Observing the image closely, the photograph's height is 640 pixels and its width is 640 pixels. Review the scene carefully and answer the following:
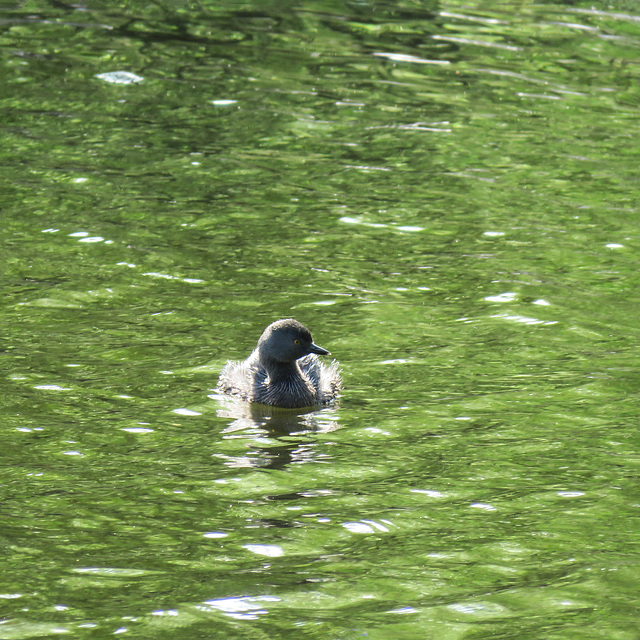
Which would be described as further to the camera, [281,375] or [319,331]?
[319,331]

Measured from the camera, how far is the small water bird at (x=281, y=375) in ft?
31.2

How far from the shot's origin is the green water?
6637 millimetres

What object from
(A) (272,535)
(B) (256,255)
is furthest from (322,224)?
(A) (272,535)

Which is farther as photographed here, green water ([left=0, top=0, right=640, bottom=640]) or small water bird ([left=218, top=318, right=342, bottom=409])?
small water bird ([left=218, top=318, right=342, bottom=409])

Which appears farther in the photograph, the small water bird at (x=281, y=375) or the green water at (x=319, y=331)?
the small water bird at (x=281, y=375)

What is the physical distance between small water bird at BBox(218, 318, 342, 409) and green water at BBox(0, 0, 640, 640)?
0.58 ft

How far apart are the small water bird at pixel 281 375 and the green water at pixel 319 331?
0.18m

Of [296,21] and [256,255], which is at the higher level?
[296,21]

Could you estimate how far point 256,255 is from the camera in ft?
41.8

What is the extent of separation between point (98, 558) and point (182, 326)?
425 cm

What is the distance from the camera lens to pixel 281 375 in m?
9.62

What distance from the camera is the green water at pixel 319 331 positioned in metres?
6.64

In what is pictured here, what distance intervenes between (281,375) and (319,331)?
1340 mm

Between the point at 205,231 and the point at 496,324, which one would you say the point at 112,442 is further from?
the point at 205,231
